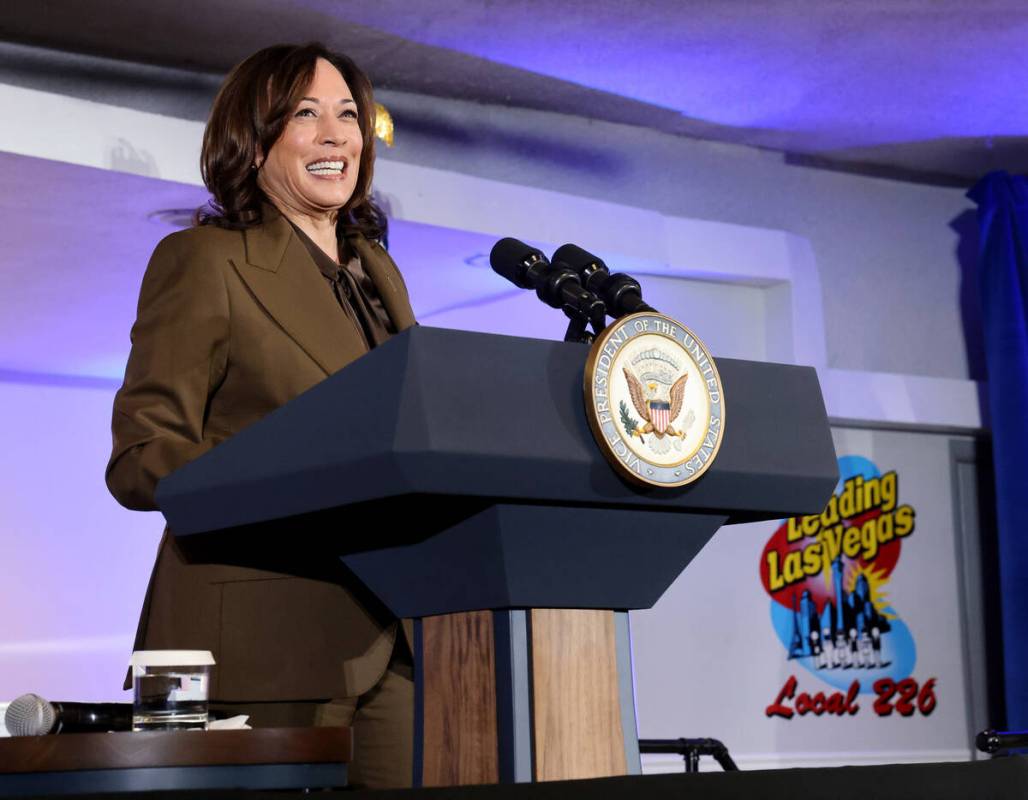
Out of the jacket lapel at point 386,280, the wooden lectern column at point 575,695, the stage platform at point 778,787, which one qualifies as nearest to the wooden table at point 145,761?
the stage platform at point 778,787

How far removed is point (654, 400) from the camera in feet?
3.08

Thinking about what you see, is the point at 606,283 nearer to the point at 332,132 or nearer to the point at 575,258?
the point at 575,258

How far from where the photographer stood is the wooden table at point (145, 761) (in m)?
0.85

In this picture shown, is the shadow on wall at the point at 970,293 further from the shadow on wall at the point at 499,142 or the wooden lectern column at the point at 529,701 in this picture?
the wooden lectern column at the point at 529,701

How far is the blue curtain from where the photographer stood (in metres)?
4.59

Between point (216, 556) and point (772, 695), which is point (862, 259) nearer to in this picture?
point (772, 695)

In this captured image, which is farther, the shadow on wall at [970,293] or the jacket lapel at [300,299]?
the shadow on wall at [970,293]

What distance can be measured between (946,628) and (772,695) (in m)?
0.74

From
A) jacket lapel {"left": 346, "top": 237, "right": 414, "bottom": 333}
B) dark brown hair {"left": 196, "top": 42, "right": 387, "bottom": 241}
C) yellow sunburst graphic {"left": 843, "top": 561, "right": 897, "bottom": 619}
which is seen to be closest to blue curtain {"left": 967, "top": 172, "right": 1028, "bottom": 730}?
yellow sunburst graphic {"left": 843, "top": 561, "right": 897, "bottom": 619}

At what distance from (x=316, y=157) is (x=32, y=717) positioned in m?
0.65

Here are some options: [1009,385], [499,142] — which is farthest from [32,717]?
[1009,385]

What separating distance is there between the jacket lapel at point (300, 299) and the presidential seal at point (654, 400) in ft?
1.21

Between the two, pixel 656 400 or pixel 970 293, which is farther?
pixel 970 293

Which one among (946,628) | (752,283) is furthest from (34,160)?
(946,628)
